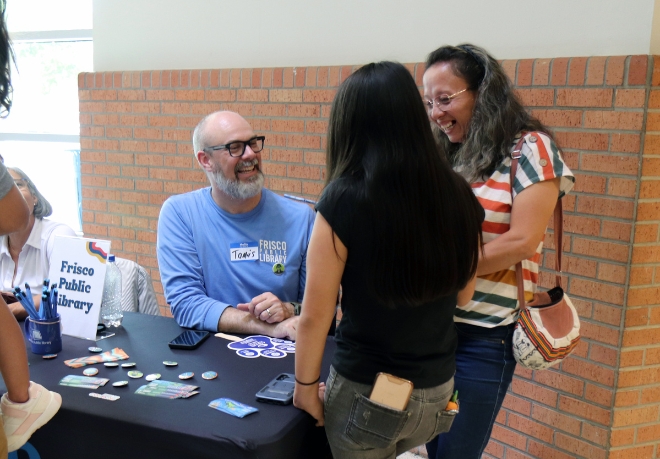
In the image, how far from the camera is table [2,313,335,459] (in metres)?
1.37

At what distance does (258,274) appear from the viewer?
7.82ft

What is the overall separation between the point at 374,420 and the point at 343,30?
239 centimetres

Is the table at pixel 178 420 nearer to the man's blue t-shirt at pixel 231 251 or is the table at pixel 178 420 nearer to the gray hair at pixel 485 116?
the man's blue t-shirt at pixel 231 251

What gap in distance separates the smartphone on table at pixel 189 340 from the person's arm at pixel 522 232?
889 mm

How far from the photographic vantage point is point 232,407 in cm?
147

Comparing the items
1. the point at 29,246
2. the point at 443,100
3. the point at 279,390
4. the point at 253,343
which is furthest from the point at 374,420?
the point at 29,246

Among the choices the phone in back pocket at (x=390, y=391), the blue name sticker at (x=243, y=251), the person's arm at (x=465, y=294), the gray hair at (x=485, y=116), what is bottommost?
the phone in back pocket at (x=390, y=391)

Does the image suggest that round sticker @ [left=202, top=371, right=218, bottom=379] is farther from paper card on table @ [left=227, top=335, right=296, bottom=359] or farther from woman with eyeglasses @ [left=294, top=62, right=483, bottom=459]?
woman with eyeglasses @ [left=294, top=62, right=483, bottom=459]

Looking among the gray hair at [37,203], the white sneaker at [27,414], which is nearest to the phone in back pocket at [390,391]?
the white sneaker at [27,414]

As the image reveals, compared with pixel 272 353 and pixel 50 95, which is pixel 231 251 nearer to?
pixel 272 353

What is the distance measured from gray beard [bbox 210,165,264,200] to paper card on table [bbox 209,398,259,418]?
1052 millimetres

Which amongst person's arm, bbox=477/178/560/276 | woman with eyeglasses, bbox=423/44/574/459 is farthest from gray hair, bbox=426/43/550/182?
person's arm, bbox=477/178/560/276

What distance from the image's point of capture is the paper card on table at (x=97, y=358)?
175 cm

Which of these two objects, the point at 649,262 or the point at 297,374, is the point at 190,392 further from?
the point at 649,262
